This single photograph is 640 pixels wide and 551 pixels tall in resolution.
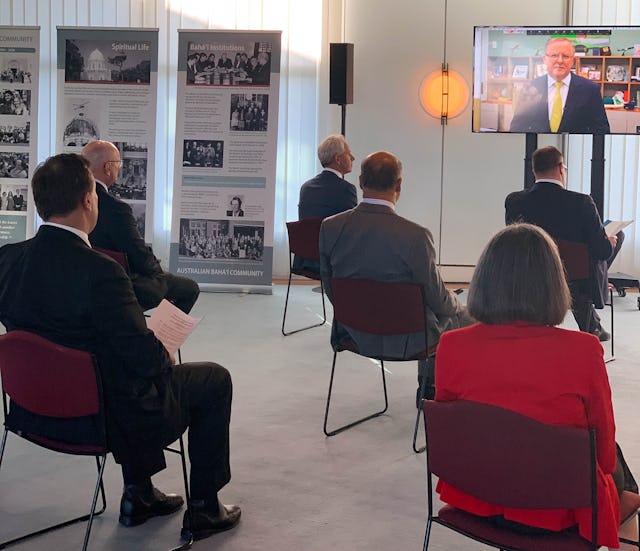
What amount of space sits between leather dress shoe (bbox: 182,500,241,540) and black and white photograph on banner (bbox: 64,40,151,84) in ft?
17.5

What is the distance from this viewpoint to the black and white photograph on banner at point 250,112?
770cm

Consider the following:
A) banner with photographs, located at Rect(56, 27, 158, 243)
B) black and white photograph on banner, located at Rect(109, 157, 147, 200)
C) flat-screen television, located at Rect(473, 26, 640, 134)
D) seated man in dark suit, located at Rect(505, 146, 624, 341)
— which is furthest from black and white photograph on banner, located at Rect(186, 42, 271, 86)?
seated man in dark suit, located at Rect(505, 146, 624, 341)

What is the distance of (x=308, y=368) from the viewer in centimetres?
531

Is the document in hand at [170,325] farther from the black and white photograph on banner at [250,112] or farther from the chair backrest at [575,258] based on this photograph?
the black and white photograph on banner at [250,112]

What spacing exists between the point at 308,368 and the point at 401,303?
5.42ft

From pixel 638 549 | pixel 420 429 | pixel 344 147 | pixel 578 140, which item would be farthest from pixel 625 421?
pixel 578 140

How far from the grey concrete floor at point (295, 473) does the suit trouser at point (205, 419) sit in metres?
0.20

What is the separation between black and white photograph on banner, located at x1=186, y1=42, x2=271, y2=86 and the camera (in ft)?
25.3

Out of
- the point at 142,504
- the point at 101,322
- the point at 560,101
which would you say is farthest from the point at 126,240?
the point at 560,101

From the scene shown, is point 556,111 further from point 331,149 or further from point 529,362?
point 529,362

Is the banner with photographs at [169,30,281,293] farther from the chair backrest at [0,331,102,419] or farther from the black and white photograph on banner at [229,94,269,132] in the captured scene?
the chair backrest at [0,331,102,419]

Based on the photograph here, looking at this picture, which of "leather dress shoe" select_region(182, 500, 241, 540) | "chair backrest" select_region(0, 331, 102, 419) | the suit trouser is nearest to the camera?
"chair backrest" select_region(0, 331, 102, 419)

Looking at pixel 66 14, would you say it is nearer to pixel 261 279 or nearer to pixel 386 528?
pixel 261 279

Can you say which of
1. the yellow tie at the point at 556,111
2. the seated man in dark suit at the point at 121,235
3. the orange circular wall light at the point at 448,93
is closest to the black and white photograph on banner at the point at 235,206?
the orange circular wall light at the point at 448,93
